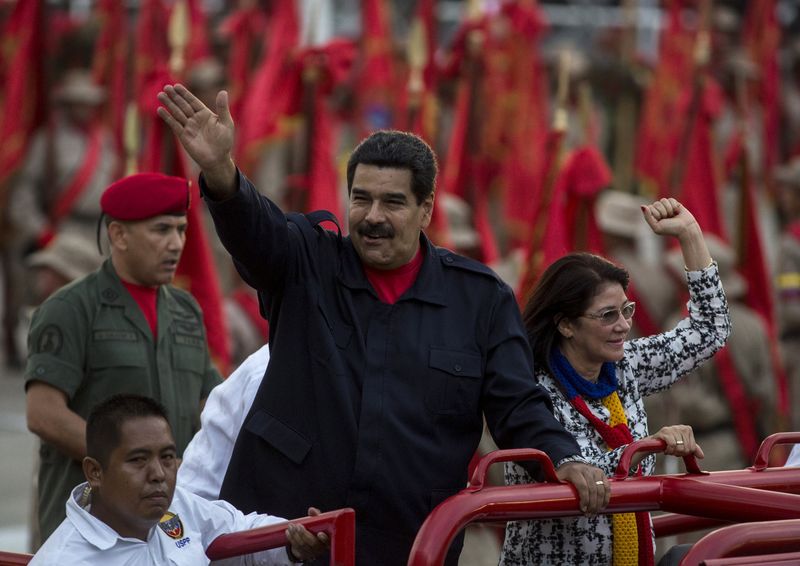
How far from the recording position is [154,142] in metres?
7.15

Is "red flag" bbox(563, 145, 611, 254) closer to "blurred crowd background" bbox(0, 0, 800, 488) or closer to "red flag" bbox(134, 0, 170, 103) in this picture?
"blurred crowd background" bbox(0, 0, 800, 488)

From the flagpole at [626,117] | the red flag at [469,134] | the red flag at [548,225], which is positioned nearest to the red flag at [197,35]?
the red flag at [469,134]

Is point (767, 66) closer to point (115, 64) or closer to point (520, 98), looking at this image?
point (520, 98)

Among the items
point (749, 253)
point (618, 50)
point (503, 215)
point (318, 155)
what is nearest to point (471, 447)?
point (318, 155)

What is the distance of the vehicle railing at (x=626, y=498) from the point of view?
316cm

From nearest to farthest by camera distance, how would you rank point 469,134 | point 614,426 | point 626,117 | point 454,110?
point 614,426
point 469,134
point 454,110
point 626,117

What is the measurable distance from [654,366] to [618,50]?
40.6ft

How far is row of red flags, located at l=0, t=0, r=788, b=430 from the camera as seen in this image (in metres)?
7.35

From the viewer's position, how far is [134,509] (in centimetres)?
337

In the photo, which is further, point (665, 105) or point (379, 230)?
point (665, 105)

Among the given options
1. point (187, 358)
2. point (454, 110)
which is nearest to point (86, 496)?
point (187, 358)

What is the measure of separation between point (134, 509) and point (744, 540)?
1314 mm

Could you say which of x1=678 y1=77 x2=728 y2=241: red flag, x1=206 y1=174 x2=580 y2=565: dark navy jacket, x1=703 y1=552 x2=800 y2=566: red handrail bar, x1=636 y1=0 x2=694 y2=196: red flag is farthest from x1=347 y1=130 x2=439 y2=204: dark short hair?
x1=636 y1=0 x2=694 y2=196: red flag

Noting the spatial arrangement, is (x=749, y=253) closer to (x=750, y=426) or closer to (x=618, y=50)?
(x=750, y=426)
